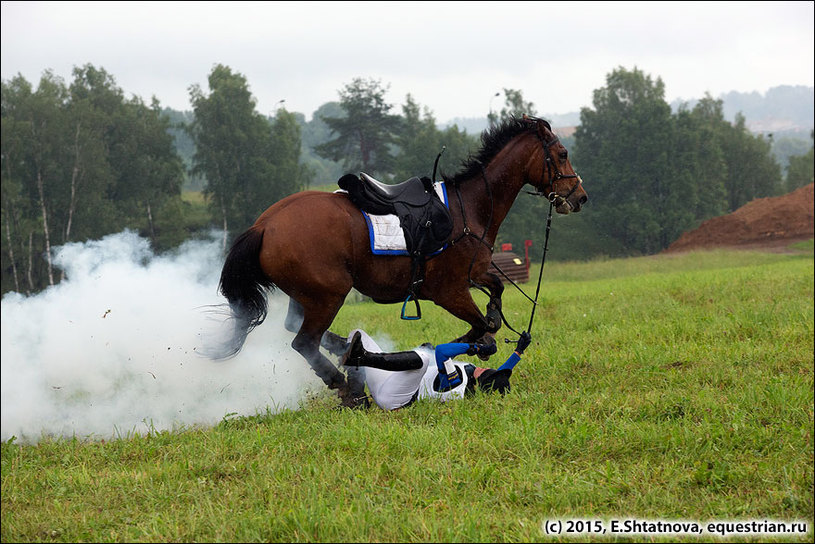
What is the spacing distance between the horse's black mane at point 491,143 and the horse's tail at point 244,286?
7.32 ft

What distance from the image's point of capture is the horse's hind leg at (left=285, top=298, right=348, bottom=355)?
665cm

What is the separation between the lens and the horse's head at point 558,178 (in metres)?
6.81

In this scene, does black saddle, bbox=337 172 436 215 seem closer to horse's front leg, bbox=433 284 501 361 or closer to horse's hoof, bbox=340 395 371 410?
horse's front leg, bbox=433 284 501 361

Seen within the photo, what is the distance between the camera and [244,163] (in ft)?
135

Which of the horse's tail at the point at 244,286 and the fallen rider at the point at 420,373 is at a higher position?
the horse's tail at the point at 244,286

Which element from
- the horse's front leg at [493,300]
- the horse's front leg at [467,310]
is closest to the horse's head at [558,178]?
the horse's front leg at [493,300]

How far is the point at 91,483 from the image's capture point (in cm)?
456

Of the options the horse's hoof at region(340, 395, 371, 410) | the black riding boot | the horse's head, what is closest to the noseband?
the horse's head

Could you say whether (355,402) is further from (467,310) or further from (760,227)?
(760,227)

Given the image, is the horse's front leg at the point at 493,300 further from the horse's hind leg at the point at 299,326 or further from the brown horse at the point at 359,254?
the horse's hind leg at the point at 299,326

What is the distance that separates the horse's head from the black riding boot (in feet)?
8.01

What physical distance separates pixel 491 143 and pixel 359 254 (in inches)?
82.2

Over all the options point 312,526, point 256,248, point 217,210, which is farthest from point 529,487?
point 217,210

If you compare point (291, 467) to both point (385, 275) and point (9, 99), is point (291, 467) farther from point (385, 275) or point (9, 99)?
point (9, 99)
